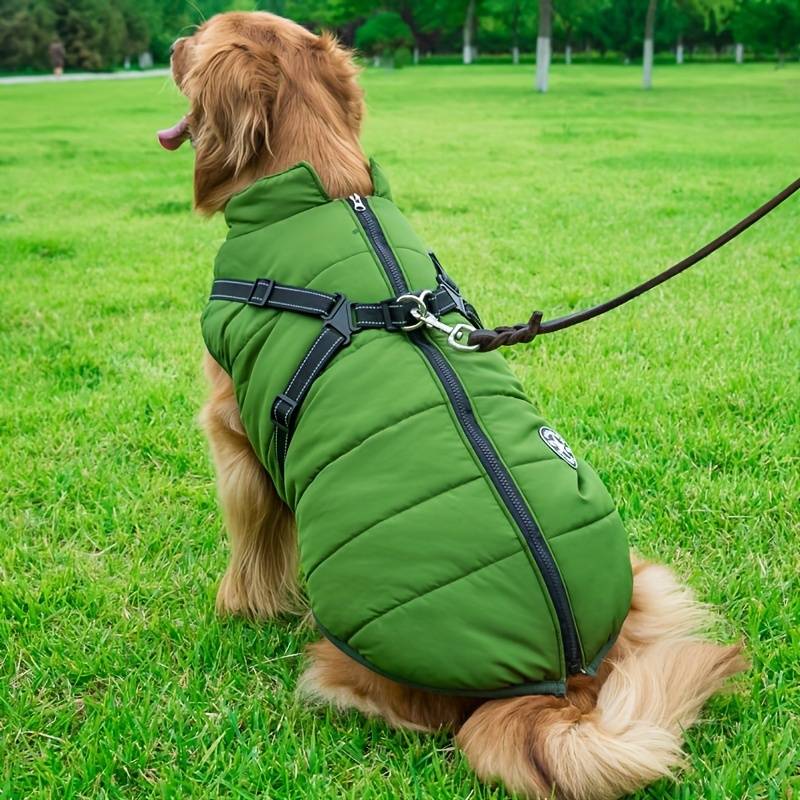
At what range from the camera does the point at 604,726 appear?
1688 millimetres

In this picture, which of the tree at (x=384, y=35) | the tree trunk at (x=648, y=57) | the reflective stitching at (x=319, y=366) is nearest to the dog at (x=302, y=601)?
the reflective stitching at (x=319, y=366)

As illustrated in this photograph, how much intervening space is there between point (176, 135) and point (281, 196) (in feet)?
1.59

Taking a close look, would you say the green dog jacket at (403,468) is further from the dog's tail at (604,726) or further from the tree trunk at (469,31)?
the tree trunk at (469,31)

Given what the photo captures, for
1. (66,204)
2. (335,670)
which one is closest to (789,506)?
(335,670)

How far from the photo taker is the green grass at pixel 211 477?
1.90 meters

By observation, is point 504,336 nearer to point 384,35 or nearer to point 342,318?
point 342,318

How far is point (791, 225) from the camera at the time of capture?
716 cm

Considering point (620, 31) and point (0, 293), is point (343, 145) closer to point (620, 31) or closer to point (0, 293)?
point (0, 293)

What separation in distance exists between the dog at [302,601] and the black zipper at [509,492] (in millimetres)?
122

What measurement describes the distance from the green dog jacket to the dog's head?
0.45ft

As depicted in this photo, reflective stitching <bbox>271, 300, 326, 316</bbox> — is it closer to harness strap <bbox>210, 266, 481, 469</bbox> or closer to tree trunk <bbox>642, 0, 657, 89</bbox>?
harness strap <bbox>210, 266, 481, 469</bbox>

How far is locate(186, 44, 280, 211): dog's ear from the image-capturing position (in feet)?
6.89

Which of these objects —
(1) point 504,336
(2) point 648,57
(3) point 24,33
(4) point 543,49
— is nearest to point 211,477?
(1) point 504,336

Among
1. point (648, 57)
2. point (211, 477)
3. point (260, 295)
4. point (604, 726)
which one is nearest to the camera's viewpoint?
point (604, 726)
